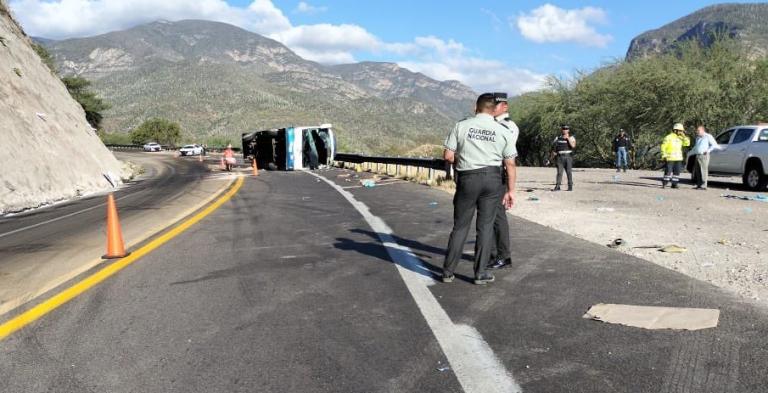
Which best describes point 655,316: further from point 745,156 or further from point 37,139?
point 37,139

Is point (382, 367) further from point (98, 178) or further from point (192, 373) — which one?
point (98, 178)

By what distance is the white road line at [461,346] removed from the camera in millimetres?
3641

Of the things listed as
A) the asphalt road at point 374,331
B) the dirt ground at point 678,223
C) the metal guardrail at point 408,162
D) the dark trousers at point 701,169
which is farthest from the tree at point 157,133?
the asphalt road at point 374,331

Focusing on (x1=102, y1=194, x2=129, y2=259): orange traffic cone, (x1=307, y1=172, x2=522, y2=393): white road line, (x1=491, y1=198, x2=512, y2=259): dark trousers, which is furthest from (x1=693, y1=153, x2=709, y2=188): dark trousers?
(x1=102, y1=194, x2=129, y2=259): orange traffic cone

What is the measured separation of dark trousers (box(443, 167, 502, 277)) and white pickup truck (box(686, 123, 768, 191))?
1396cm

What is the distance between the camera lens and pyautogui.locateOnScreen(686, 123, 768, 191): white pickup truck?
55.9 feet

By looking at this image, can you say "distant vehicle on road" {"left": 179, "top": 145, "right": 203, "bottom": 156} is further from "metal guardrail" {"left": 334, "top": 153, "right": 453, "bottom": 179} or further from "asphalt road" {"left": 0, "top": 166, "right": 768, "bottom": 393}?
"asphalt road" {"left": 0, "top": 166, "right": 768, "bottom": 393}

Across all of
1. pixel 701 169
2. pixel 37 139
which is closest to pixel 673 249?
pixel 701 169

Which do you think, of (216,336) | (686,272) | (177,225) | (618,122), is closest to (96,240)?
(177,225)

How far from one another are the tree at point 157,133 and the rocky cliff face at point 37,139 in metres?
92.4

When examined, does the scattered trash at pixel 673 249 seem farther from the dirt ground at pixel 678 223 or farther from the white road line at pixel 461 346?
the white road line at pixel 461 346

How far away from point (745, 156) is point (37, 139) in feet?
78.1

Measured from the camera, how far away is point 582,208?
13.3 meters

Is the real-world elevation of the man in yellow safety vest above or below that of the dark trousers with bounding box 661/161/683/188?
above
